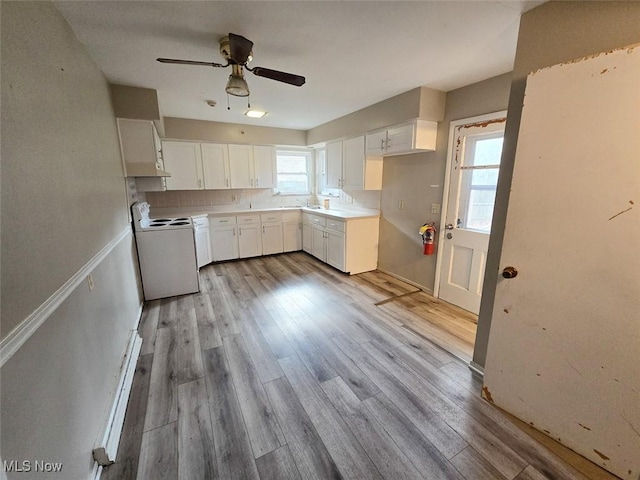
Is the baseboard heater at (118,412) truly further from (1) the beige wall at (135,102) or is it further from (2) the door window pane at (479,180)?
→ (2) the door window pane at (479,180)

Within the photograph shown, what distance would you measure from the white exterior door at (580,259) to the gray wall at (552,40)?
210 millimetres

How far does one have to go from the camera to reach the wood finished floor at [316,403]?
4.53ft

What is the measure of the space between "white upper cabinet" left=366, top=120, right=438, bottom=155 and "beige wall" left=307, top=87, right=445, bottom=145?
2.9 inches

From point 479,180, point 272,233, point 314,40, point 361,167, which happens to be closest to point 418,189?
point 479,180

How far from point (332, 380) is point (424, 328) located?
1.17 meters

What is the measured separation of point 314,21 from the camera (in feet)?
5.53

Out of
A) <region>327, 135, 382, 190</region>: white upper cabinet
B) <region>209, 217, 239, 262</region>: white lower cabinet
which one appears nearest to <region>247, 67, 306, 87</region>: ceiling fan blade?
<region>327, 135, 382, 190</region>: white upper cabinet

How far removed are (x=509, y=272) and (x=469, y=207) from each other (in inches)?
59.3

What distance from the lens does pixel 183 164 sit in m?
4.40

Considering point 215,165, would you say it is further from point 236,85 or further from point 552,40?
point 552,40

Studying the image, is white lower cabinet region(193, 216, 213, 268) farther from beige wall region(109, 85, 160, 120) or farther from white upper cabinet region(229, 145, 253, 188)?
beige wall region(109, 85, 160, 120)

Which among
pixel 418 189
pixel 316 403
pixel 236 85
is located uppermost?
pixel 236 85

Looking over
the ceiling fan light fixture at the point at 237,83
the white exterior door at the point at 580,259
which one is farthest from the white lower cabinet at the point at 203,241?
the white exterior door at the point at 580,259

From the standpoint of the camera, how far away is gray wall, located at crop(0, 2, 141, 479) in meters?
0.88
